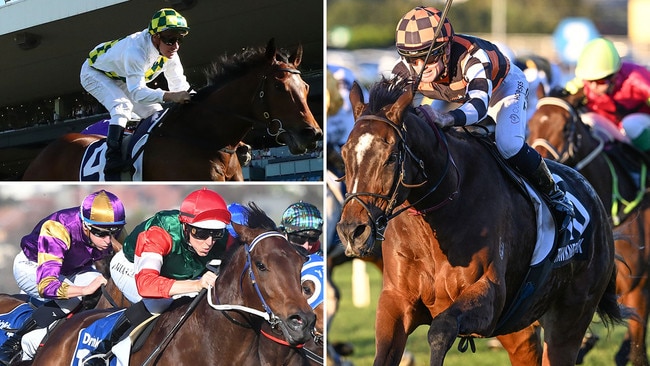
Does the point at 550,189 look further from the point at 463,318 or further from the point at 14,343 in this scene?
the point at 14,343

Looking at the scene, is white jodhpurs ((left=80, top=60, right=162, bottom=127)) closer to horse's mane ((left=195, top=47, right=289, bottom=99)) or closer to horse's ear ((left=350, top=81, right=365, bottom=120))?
horse's mane ((left=195, top=47, right=289, bottom=99))

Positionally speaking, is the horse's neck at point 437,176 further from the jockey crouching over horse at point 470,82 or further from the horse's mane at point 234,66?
the horse's mane at point 234,66

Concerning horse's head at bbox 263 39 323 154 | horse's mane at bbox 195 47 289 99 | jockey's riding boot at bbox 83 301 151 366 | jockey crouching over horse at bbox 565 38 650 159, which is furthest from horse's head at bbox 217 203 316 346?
jockey crouching over horse at bbox 565 38 650 159

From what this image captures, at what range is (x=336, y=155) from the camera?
591 cm

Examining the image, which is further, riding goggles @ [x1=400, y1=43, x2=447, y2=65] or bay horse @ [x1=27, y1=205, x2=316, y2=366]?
bay horse @ [x1=27, y1=205, x2=316, y2=366]

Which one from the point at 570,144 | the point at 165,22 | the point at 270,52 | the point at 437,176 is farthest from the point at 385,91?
the point at 570,144

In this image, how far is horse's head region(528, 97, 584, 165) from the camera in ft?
21.9

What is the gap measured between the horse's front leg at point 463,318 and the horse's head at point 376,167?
35cm

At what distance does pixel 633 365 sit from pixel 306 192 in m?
2.29

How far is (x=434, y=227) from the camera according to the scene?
3.69 m

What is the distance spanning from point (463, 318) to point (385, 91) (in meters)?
0.81

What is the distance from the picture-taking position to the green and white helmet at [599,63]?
23.1 ft

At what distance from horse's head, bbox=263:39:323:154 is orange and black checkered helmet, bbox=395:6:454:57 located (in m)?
1.51

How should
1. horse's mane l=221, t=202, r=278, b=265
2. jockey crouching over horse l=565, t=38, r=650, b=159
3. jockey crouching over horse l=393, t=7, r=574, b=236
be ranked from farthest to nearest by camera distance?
jockey crouching over horse l=565, t=38, r=650, b=159 < horse's mane l=221, t=202, r=278, b=265 < jockey crouching over horse l=393, t=7, r=574, b=236
